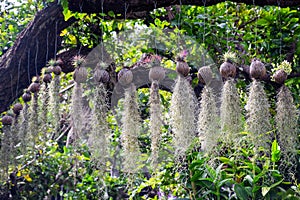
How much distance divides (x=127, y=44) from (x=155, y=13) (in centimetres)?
51

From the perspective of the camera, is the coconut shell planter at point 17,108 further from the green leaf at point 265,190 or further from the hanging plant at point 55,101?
the green leaf at point 265,190

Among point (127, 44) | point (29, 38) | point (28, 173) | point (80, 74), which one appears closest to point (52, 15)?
point (29, 38)

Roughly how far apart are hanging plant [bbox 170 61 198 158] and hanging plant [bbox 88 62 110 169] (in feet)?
0.90

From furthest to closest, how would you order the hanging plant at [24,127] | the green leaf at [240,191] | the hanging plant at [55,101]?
1. the hanging plant at [24,127]
2. the hanging plant at [55,101]
3. the green leaf at [240,191]

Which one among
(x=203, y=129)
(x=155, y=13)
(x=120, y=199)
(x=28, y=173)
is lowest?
(x=120, y=199)

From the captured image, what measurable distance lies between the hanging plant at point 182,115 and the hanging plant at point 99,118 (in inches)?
10.8

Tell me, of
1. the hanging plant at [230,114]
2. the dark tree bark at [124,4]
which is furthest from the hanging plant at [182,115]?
the dark tree bark at [124,4]

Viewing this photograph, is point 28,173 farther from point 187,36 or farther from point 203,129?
point 203,129

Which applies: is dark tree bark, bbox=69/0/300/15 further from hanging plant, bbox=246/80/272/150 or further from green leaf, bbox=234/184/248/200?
green leaf, bbox=234/184/248/200

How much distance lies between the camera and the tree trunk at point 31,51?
2.27 meters

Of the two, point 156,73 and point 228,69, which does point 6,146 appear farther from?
point 228,69

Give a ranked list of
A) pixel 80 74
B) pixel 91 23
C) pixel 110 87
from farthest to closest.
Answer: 1. pixel 110 87
2. pixel 91 23
3. pixel 80 74

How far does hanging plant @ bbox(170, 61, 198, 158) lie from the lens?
150 centimetres

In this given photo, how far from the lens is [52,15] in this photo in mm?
2256
